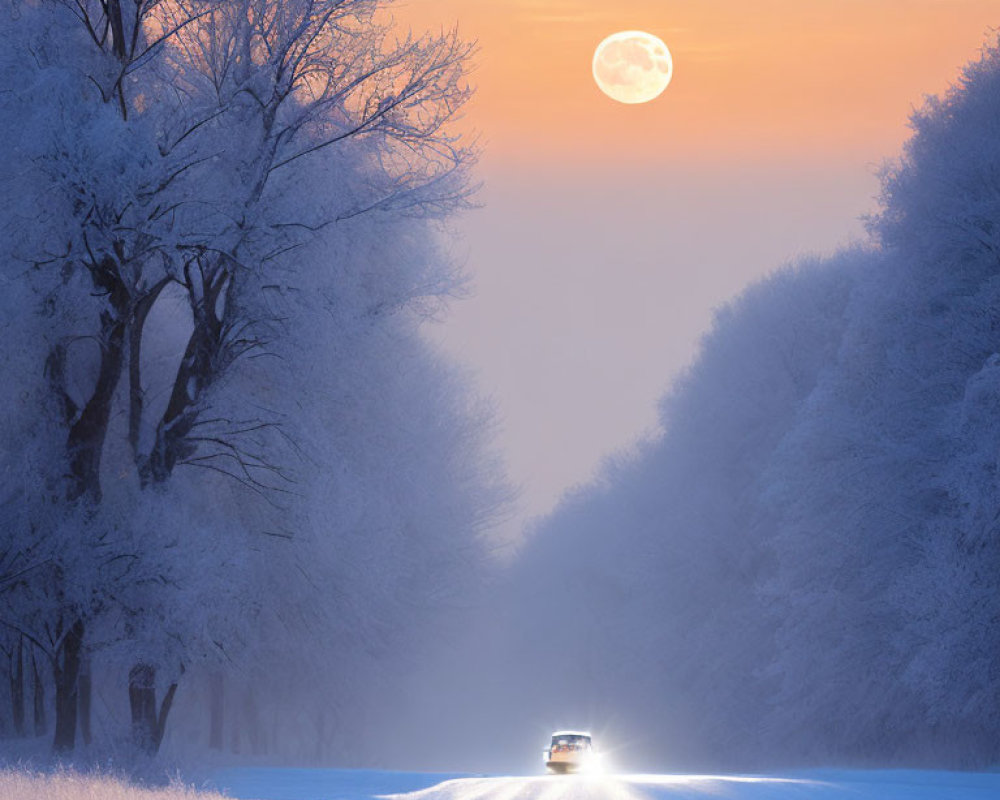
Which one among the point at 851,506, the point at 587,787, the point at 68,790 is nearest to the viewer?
the point at 68,790

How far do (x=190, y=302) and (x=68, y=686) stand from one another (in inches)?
217

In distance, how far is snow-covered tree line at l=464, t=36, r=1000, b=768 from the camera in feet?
74.4

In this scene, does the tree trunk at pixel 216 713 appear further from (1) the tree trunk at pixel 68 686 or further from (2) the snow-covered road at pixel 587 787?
(1) the tree trunk at pixel 68 686

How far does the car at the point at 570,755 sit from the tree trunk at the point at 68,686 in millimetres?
15232

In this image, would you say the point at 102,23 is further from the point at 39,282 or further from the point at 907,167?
the point at 907,167

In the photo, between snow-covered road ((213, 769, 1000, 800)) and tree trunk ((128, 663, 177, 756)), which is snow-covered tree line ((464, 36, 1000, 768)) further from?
tree trunk ((128, 663, 177, 756))

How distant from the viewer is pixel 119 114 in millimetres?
17484

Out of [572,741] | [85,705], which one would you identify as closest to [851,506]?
[572,741]

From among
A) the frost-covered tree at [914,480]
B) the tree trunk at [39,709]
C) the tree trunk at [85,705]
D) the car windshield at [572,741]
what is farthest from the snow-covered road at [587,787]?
the car windshield at [572,741]

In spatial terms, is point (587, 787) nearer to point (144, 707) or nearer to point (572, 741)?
point (144, 707)

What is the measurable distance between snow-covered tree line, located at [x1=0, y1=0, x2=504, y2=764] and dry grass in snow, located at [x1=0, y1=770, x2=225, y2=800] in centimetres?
470

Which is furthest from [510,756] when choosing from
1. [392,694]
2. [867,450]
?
[867,450]

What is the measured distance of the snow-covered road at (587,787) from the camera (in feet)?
54.1

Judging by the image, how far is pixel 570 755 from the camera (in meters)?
30.7
